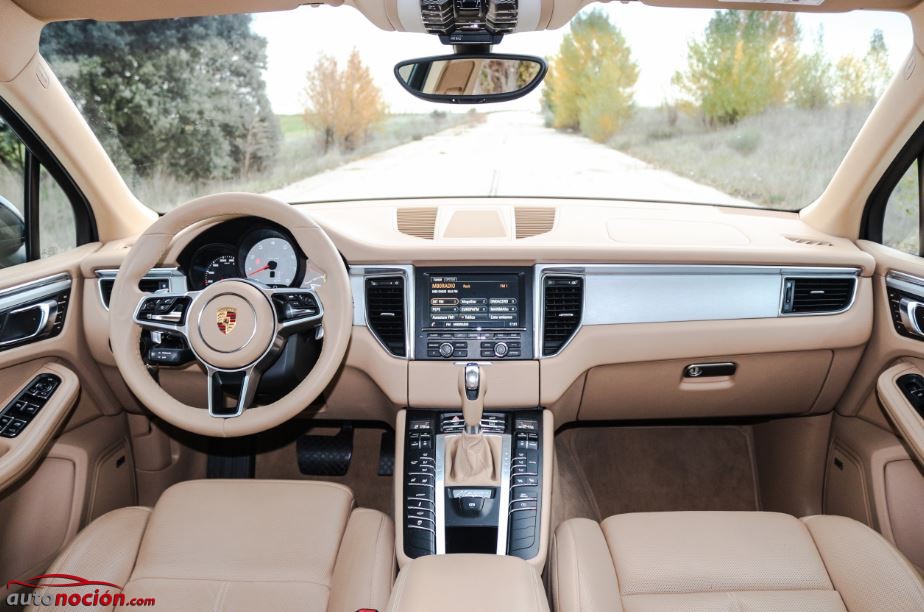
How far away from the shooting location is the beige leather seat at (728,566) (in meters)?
1.68

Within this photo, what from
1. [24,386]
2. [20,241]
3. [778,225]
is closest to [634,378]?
[778,225]

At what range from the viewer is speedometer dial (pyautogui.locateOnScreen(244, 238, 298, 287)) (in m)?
2.20

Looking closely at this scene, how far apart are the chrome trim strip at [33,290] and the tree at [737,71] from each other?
8.21 feet

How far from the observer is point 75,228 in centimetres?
269

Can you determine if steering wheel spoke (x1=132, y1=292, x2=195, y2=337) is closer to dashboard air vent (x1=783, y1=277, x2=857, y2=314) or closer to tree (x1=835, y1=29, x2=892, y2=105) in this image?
dashboard air vent (x1=783, y1=277, x2=857, y2=314)

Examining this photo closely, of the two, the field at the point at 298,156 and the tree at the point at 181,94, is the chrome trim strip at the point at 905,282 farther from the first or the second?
the tree at the point at 181,94

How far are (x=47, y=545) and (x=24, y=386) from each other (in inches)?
22.2

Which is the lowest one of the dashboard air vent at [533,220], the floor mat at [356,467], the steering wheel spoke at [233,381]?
the floor mat at [356,467]

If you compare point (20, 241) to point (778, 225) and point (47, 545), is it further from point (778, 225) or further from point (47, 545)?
point (778, 225)

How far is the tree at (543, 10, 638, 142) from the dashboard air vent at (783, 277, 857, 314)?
1042mm

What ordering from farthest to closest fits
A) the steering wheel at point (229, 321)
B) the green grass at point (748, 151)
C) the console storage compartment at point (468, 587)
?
the green grass at point (748, 151) → the steering wheel at point (229, 321) → the console storage compartment at point (468, 587)

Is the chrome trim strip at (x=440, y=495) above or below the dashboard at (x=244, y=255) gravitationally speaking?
below

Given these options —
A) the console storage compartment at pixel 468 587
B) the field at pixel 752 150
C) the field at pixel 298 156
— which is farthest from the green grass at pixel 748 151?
the console storage compartment at pixel 468 587

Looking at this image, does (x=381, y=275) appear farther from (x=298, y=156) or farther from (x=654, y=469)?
(x=654, y=469)
